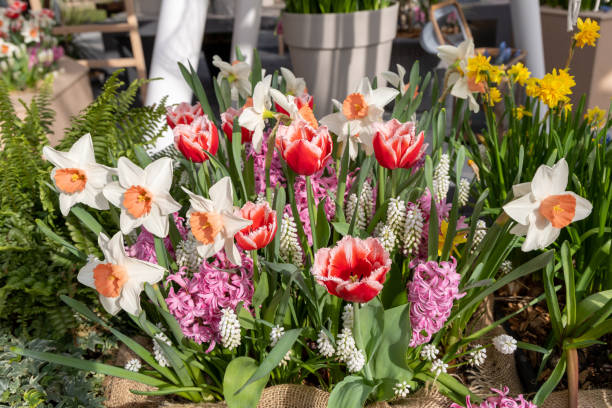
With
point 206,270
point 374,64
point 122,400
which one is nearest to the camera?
point 206,270

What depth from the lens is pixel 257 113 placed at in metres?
Result: 0.76

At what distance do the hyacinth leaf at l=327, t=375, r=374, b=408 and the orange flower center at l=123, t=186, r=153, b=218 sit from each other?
35 cm

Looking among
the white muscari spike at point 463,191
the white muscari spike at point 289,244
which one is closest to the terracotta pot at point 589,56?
the white muscari spike at point 463,191

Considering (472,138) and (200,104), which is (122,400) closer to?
(200,104)

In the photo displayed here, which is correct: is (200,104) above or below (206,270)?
above

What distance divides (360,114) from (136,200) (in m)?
0.35

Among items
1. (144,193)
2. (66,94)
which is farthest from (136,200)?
(66,94)

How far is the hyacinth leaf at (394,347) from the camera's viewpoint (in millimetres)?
689

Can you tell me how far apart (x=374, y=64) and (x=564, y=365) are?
1.21 m

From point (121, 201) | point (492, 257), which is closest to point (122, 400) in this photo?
point (121, 201)

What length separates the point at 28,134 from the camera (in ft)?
4.08

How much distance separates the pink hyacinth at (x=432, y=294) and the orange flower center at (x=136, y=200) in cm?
38

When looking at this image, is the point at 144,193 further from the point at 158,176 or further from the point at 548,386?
the point at 548,386

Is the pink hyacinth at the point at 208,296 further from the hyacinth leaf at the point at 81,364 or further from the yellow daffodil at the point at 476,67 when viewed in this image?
the yellow daffodil at the point at 476,67
